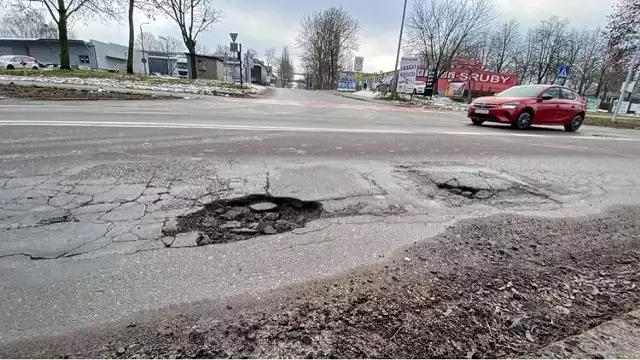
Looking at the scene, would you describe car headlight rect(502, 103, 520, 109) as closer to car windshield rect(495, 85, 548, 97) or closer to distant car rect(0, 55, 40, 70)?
car windshield rect(495, 85, 548, 97)

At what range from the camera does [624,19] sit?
17.8 m

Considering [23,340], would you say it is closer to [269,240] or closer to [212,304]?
[212,304]

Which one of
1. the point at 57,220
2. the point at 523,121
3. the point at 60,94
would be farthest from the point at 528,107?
the point at 60,94

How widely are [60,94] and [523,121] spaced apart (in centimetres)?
1788

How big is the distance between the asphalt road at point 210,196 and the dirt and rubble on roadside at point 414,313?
16 cm

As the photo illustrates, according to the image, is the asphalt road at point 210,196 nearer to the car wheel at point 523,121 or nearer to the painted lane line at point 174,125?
the painted lane line at point 174,125

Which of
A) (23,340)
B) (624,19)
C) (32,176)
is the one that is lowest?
(23,340)

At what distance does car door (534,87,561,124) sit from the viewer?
10086 millimetres

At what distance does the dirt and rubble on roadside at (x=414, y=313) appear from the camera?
1.55 metres

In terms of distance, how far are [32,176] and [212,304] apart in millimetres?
3565

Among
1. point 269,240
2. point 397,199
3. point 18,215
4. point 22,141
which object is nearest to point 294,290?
point 269,240

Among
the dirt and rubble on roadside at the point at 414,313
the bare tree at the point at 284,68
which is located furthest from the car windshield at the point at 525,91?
the bare tree at the point at 284,68

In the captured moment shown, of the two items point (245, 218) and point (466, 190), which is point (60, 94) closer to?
point (245, 218)

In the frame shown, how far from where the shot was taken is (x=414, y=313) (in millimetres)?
1826
